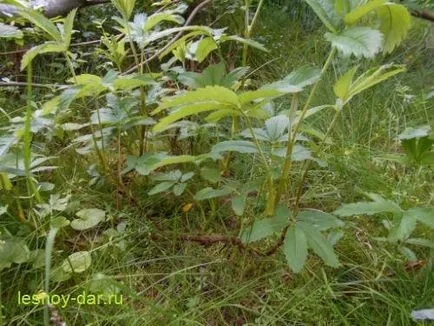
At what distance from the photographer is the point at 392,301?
938 mm

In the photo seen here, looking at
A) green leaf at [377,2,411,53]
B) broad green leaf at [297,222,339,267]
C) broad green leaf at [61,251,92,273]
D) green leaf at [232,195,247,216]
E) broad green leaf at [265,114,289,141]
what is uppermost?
green leaf at [377,2,411,53]

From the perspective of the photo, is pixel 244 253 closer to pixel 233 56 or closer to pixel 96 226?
pixel 96 226

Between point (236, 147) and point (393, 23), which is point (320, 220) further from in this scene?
point (393, 23)

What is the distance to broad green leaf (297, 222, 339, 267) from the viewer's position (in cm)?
84

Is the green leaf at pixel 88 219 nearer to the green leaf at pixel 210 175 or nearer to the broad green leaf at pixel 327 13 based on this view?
the green leaf at pixel 210 175

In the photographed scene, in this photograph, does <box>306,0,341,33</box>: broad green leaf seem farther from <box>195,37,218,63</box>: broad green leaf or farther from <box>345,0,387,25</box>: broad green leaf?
<box>195,37,218,63</box>: broad green leaf

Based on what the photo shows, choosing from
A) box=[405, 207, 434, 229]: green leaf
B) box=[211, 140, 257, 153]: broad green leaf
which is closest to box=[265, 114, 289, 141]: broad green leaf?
box=[211, 140, 257, 153]: broad green leaf

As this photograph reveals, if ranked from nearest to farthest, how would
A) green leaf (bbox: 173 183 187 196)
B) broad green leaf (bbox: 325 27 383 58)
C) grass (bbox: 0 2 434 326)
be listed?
broad green leaf (bbox: 325 27 383 58), grass (bbox: 0 2 434 326), green leaf (bbox: 173 183 187 196)

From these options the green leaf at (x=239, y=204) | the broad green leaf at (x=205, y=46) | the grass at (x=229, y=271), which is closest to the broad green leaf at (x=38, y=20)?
the broad green leaf at (x=205, y=46)

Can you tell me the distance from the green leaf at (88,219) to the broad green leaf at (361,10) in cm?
74

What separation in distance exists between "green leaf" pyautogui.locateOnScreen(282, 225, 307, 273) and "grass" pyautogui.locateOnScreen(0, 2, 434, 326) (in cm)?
15

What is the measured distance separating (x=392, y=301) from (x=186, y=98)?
593 millimetres

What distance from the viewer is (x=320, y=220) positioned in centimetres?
91

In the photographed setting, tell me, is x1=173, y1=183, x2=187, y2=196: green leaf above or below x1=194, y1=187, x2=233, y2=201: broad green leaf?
below
